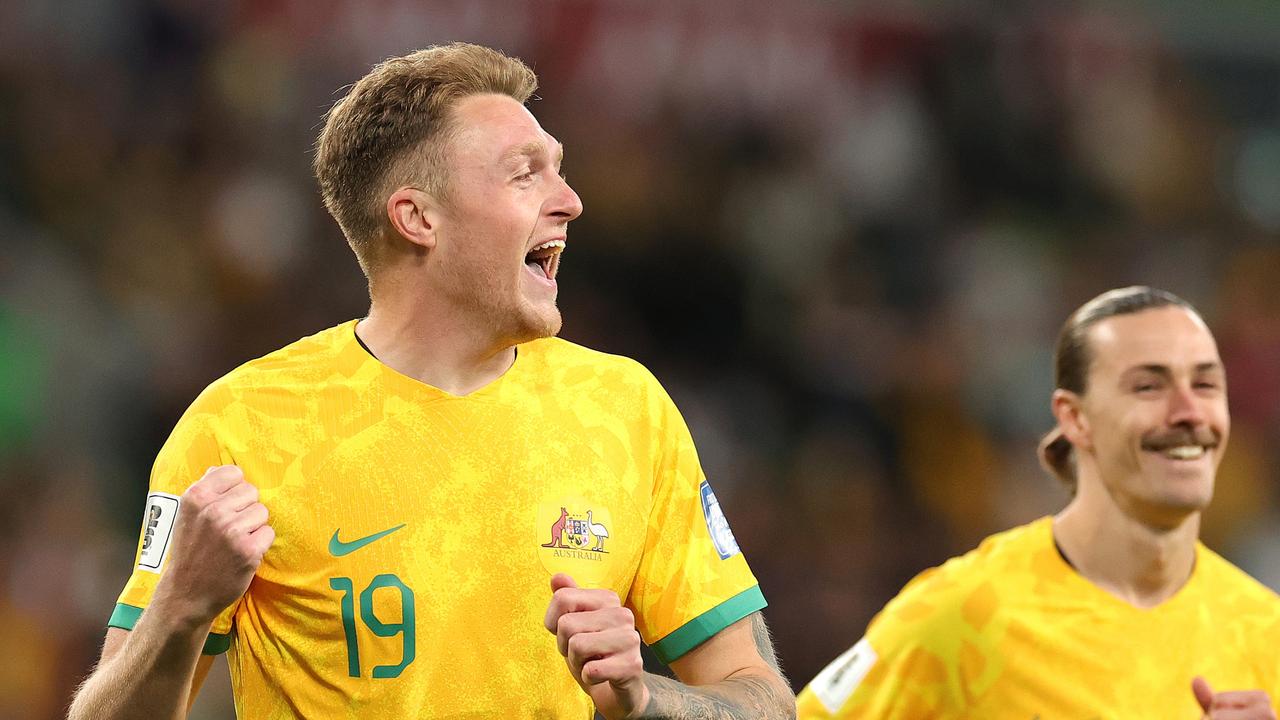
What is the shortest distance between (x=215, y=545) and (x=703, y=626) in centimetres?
105

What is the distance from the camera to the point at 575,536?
3.36 metres

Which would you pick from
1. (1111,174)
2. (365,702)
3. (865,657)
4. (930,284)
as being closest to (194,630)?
(365,702)

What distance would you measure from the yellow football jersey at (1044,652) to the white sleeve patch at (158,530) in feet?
7.06

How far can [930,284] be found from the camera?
34.1ft

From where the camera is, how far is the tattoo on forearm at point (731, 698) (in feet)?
9.94

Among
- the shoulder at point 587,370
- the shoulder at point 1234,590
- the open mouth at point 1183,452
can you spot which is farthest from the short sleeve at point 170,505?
the shoulder at point 1234,590

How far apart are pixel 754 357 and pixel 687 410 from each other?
Answer: 652 mm

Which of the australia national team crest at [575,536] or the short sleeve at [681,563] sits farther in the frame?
the short sleeve at [681,563]

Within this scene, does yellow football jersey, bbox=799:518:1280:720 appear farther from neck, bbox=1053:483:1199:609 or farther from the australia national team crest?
the australia national team crest

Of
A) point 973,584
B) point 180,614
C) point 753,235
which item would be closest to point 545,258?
point 180,614

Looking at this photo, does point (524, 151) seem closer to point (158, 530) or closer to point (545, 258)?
point (545, 258)

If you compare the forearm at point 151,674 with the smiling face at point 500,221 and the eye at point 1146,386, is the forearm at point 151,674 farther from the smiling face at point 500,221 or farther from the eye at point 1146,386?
the eye at point 1146,386

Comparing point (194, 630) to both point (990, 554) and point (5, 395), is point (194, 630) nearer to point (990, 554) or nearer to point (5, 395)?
point (990, 554)

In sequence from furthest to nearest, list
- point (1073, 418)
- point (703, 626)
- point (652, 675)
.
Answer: point (1073, 418)
point (703, 626)
point (652, 675)
